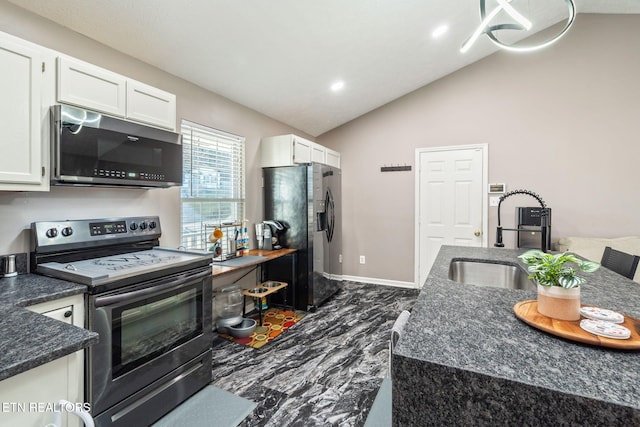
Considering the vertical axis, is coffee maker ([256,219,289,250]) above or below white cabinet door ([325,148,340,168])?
below

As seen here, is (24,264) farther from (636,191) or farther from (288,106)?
(636,191)

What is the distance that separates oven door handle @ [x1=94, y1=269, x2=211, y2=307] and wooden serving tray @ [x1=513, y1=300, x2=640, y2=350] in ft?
5.70

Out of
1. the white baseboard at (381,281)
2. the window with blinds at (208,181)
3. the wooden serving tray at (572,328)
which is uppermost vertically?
the window with blinds at (208,181)

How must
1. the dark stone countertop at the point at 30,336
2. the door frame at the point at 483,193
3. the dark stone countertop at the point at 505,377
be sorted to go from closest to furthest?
1. the dark stone countertop at the point at 505,377
2. the dark stone countertop at the point at 30,336
3. the door frame at the point at 483,193

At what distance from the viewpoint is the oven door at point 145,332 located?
4.65ft

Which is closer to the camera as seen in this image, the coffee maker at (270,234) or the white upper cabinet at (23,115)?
the white upper cabinet at (23,115)

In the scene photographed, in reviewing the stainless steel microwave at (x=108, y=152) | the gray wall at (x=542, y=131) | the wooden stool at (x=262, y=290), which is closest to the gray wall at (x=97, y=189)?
the stainless steel microwave at (x=108, y=152)

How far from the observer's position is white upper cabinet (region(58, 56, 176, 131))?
1624 millimetres

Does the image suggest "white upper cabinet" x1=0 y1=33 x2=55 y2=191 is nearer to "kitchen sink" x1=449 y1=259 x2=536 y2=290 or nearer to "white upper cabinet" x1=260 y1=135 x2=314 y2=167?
"white upper cabinet" x1=260 y1=135 x2=314 y2=167

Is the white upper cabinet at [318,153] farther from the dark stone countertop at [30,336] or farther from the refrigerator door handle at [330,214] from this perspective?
the dark stone countertop at [30,336]

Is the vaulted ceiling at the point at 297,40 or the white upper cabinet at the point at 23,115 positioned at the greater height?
the vaulted ceiling at the point at 297,40

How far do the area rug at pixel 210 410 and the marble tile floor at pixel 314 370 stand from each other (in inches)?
2.4

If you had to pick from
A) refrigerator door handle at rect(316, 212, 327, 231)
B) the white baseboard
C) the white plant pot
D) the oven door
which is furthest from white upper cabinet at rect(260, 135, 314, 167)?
the white plant pot

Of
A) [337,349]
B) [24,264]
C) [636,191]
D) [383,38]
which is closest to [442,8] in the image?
[383,38]
